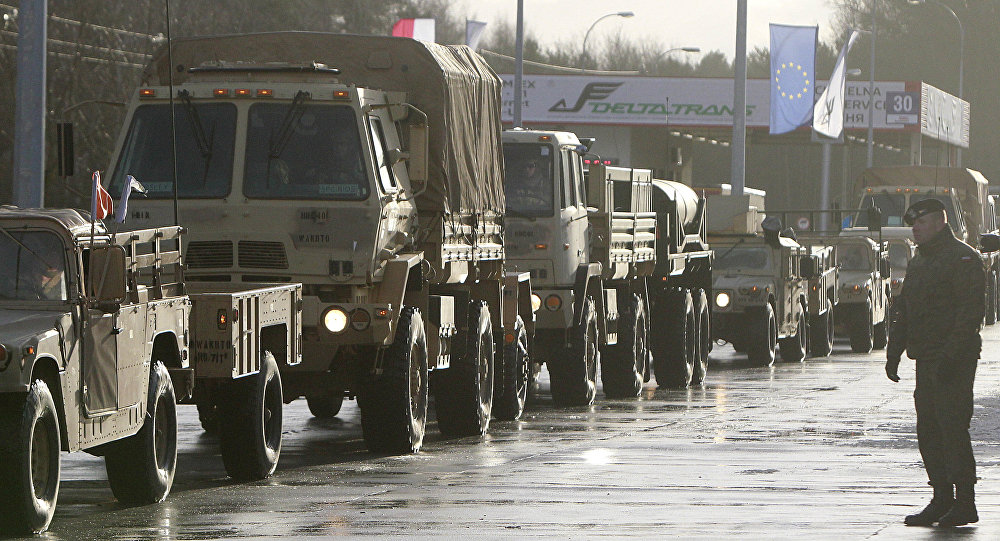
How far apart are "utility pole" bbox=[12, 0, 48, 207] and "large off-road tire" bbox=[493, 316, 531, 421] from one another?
4.44 m

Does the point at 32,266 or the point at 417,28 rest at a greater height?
the point at 417,28

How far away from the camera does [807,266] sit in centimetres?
3038

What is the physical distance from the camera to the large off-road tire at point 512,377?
18750mm

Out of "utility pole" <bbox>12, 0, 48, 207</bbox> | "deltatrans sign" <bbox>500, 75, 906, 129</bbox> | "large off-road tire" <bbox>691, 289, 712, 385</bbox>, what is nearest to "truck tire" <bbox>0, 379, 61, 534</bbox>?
"utility pole" <bbox>12, 0, 48, 207</bbox>

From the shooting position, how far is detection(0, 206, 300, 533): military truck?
10109 millimetres

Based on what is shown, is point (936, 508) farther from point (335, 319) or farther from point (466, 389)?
point (466, 389)

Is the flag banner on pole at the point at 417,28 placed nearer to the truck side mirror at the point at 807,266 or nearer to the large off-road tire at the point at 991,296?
the large off-road tire at the point at 991,296

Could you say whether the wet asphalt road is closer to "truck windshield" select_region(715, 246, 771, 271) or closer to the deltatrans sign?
"truck windshield" select_region(715, 246, 771, 271)

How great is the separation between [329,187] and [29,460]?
5194 mm

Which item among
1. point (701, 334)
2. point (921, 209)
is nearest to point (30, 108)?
point (921, 209)

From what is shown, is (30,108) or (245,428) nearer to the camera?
(245,428)

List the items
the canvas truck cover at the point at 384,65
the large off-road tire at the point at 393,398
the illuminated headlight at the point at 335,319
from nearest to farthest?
the illuminated headlight at the point at 335,319 < the large off-road tire at the point at 393,398 < the canvas truck cover at the point at 384,65

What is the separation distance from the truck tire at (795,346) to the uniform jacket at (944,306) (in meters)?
19.6

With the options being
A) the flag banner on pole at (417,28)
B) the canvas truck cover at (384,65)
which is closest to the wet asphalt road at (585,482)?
the canvas truck cover at (384,65)
